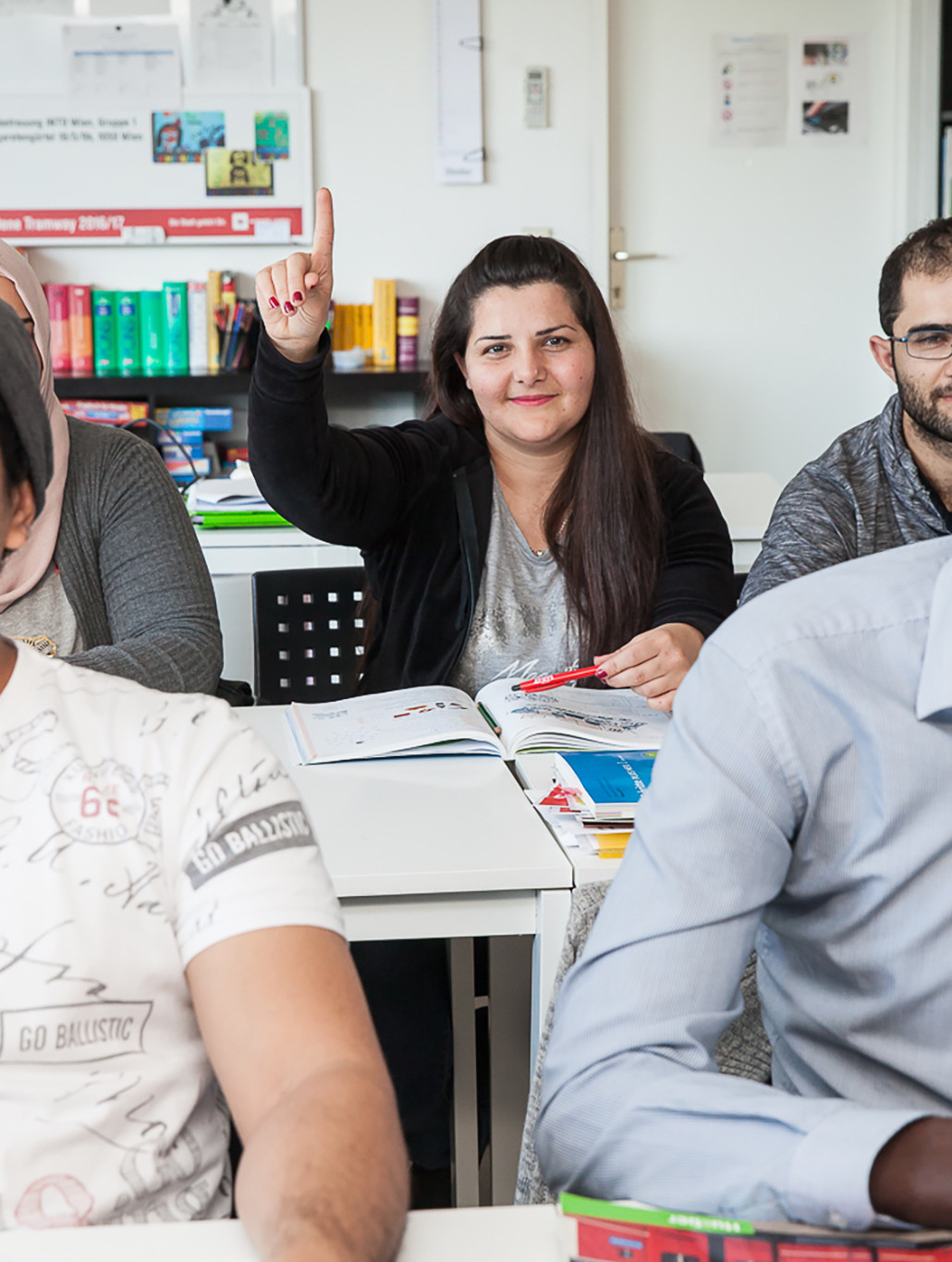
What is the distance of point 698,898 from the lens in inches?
31.7

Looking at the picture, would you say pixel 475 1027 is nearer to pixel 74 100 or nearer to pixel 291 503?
pixel 291 503

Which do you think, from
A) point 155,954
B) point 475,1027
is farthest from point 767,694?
point 475,1027

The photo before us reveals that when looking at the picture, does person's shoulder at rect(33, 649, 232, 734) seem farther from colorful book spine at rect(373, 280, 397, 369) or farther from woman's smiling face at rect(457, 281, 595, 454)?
colorful book spine at rect(373, 280, 397, 369)

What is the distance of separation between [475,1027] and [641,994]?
2.56 ft

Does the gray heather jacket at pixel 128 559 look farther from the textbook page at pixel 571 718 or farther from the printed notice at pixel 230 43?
the printed notice at pixel 230 43

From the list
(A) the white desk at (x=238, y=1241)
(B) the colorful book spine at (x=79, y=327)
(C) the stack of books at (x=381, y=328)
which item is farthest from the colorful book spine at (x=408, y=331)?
(A) the white desk at (x=238, y=1241)

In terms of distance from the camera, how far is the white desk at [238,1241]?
23.8 inches

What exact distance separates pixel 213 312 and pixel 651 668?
10.4 feet

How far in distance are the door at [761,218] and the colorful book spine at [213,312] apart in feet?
4.48

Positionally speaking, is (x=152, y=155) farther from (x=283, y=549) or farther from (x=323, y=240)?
(x=323, y=240)

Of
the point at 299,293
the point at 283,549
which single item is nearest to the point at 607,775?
the point at 299,293

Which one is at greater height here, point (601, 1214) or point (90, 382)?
point (90, 382)

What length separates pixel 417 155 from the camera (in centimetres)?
448

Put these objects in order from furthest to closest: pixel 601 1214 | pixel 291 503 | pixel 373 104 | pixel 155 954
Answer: pixel 373 104 → pixel 291 503 → pixel 155 954 → pixel 601 1214
